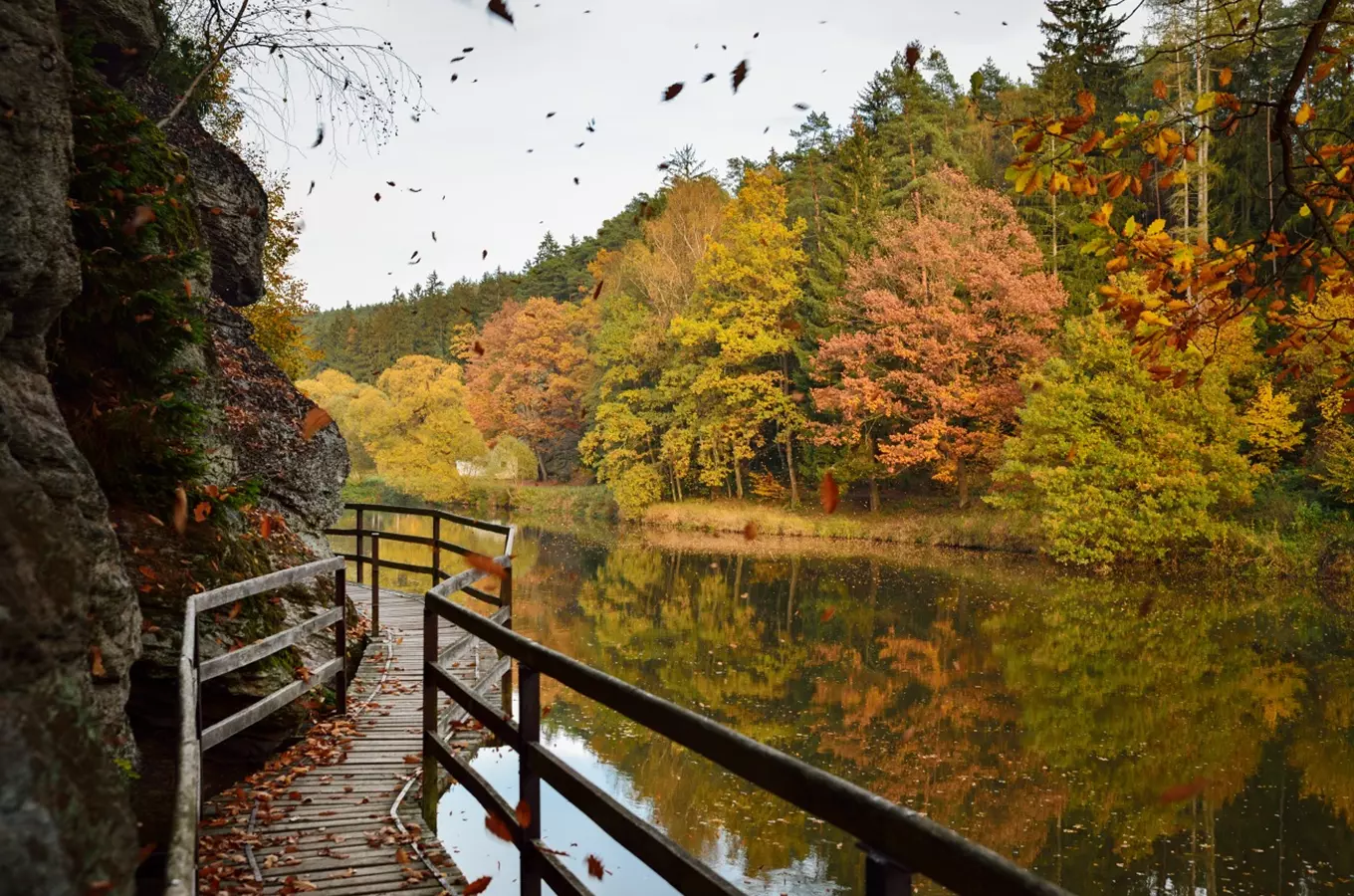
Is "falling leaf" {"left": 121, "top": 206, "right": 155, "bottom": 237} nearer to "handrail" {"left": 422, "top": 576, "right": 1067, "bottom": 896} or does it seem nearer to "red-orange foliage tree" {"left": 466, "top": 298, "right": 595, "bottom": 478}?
"handrail" {"left": 422, "top": 576, "right": 1067, "bottom": 896}

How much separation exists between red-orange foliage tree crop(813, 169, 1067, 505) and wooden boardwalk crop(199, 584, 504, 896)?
77.6 feet

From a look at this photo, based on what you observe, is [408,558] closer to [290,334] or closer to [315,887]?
[290,334]

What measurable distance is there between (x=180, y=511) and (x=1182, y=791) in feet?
31.8

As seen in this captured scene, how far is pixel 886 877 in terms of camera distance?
67.6 inches

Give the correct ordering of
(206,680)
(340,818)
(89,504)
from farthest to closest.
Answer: (206,680), (340,818), (89,504)

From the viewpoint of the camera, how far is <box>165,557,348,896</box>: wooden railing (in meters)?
2.43

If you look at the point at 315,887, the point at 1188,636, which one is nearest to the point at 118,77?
the point at 315,887

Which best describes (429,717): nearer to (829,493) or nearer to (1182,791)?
(1182,791)

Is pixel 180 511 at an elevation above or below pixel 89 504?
below

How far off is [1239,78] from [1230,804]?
105 ft

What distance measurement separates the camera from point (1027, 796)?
984 centimetres

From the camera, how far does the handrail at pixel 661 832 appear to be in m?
1.55

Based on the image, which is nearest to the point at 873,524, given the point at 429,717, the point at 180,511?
the point at 180,511

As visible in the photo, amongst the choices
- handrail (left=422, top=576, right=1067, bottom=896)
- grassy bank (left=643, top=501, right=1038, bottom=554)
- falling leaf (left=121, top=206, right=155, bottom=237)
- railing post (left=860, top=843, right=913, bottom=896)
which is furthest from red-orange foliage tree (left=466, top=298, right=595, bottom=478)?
railing post (left=860, top=843, right=913, bottom=896)
